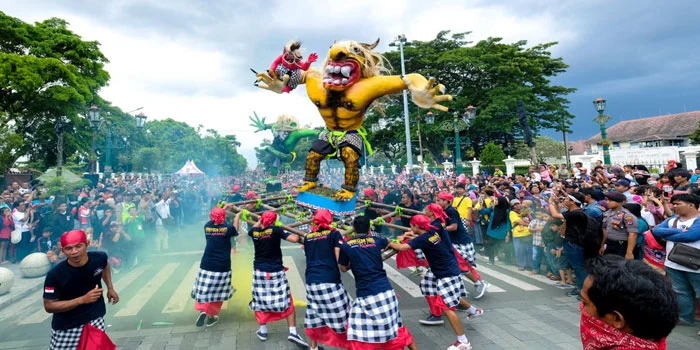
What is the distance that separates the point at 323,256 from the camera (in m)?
4.90

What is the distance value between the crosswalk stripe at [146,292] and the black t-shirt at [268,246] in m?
2.94

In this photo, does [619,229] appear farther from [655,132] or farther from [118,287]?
[655,132]

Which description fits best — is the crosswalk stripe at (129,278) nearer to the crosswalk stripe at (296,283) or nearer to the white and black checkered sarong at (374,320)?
the crosswalk stripe at (296,283)

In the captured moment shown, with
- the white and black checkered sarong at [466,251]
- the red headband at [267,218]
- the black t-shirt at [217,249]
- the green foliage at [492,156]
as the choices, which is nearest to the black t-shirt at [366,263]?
the red headband at [267,218]

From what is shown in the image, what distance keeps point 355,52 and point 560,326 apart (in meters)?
5.10

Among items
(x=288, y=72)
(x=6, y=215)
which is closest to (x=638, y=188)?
(x=288, y=72)

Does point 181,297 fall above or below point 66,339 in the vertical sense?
below

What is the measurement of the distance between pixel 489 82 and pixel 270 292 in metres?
30.4

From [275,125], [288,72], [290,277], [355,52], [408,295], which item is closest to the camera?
[355,52]

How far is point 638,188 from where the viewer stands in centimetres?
776

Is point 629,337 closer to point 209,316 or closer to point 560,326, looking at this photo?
point 560,326

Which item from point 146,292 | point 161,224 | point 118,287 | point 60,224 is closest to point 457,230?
point 146,292

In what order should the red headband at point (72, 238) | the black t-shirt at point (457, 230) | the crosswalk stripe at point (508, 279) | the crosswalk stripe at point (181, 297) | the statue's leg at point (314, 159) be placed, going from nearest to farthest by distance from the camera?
the red headband at point (72, 238)
the statue's leg at point (314, 159)
the crosswalk stripe at point (181, 297)
the black t-shirt at point (457, 230)
the crosswalk stripe at point (508, 279)

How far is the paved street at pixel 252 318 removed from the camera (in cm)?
539
